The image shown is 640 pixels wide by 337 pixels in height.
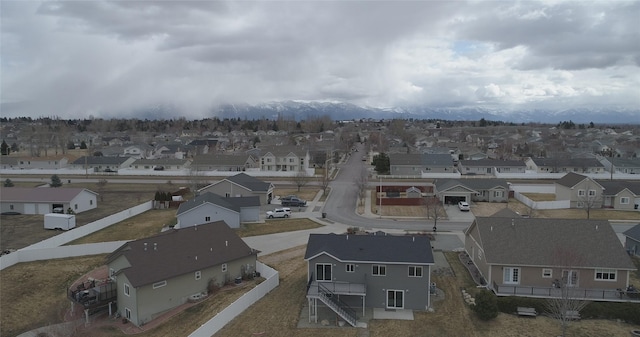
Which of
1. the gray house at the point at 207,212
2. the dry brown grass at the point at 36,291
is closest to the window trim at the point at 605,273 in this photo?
the gray house at the point at 207,212

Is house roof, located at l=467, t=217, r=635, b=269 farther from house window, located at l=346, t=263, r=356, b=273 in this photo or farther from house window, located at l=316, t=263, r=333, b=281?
house window, located at l=316, t=263, r=333, b=281

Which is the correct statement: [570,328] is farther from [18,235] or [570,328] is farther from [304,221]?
[18,235]

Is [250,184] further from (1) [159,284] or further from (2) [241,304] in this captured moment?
(2) [241,304]

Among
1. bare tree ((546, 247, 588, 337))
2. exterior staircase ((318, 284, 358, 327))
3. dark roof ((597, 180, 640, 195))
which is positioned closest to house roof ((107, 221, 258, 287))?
exterior staircase ((318, 284, 358, 327))

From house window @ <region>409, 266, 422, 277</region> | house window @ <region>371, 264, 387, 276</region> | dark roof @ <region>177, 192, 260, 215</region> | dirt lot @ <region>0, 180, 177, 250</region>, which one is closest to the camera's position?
house window @ <region>409, 266, 422, 277</region>

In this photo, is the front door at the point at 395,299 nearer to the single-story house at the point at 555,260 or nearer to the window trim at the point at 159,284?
the single-story house at the point at 555,260

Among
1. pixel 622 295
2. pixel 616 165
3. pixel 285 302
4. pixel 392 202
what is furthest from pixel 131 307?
pixel 616 165
